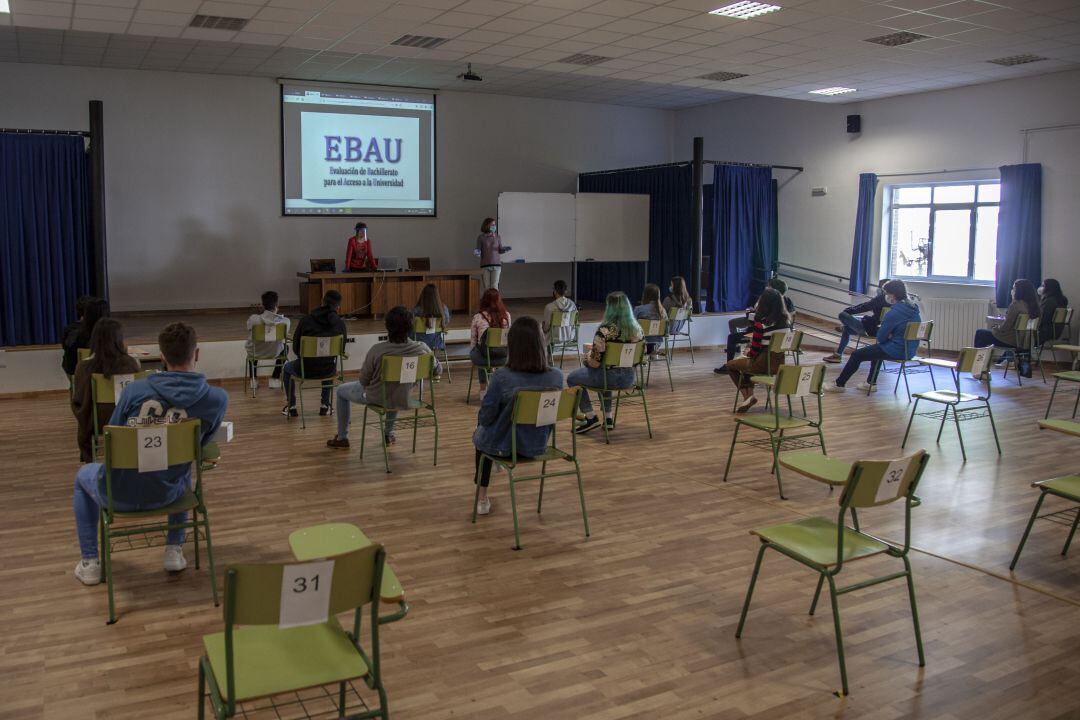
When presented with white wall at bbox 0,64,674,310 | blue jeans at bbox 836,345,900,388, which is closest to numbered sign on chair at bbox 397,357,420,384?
blue jeans at bbox 836,345,900,388

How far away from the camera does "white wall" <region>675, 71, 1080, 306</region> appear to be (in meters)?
10.7

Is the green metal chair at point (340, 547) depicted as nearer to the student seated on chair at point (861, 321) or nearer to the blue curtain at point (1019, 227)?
the student seated on chair at point (861, 321)

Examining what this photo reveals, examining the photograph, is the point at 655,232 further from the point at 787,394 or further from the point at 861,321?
the point at 787,394

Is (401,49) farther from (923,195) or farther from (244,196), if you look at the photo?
(923,195)

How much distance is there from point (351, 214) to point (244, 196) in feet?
5.28

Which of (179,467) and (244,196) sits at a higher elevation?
(244,196)

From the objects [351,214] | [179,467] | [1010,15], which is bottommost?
[179,467]

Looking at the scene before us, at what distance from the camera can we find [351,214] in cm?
1367

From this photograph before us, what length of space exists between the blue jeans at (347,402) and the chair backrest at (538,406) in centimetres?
181

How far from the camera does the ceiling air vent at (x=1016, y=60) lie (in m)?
9.66

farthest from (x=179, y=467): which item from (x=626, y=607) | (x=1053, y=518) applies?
(x=1053, y=518)

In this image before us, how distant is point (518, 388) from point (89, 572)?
219cm

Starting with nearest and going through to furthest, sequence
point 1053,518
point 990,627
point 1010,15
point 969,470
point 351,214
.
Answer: point 990,627 → point 1053,518 → point 969,470 → point 1010,15 → point 351,214

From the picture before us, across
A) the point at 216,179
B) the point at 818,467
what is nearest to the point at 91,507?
the point at 818,467
